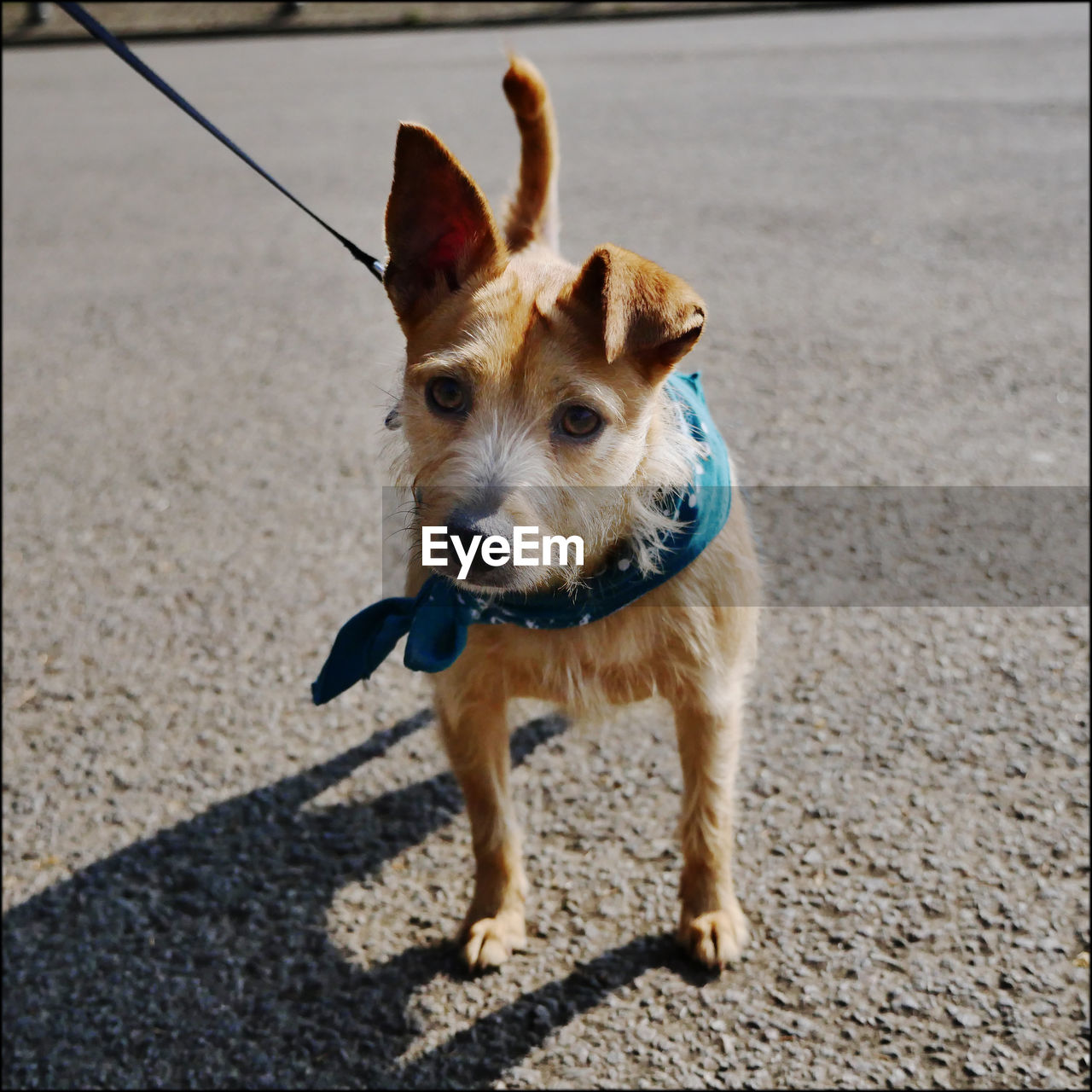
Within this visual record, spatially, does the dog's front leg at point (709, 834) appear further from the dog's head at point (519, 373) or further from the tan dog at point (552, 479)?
the dog's head at point (519, 373)

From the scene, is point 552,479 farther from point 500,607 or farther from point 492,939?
point 492,939

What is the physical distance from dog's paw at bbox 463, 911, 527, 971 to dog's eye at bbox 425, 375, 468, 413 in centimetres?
135

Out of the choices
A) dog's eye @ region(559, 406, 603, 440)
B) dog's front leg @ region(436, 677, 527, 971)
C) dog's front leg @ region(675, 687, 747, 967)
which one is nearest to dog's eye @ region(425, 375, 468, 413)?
dog's eye @ region(559, 406, 603, 440)

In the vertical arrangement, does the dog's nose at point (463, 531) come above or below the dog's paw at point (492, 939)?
above

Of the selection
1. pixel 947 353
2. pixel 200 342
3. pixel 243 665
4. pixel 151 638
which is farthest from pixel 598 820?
pixel 200 342

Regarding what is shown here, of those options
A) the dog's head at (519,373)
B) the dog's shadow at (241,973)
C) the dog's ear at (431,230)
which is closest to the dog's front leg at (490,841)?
the dog's shadow at (241,973)

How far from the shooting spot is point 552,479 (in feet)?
6.63

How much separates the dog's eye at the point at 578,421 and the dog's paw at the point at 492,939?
1317 mm

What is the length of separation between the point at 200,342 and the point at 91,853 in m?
3.89

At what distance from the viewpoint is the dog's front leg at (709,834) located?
8.57ft

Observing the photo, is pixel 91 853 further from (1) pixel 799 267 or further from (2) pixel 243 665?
(1) pixel 799 267

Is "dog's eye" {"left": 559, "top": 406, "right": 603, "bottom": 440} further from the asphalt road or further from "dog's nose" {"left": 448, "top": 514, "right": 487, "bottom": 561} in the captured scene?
the asphalt road

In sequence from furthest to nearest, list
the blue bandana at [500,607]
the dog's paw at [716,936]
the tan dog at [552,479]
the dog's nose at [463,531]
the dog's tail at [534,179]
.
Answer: the dog's tail at [534,179], the dog's paw at [716,936], the blue bandana at [500,607], the tan dog at [552,479], the dog's nose at [463,531]

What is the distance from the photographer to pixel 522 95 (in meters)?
3.00
